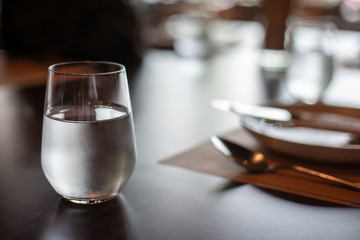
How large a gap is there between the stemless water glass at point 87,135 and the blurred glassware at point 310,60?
55cm

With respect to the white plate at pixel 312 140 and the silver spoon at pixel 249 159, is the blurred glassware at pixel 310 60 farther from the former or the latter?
the silver spoon at pixel 249 159

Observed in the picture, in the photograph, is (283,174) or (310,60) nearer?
(283,174)

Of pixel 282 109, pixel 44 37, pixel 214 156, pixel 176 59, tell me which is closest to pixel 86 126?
pixel 214 156

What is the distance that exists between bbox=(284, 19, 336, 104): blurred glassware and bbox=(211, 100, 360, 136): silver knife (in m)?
0.16

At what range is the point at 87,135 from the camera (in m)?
0.39

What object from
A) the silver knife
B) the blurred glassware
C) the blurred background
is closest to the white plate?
the silver knife

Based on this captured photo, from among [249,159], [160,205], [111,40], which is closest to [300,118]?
[249,159]

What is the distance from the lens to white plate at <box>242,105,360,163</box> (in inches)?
20.1

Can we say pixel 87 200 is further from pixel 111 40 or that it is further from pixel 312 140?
pixel 111 40

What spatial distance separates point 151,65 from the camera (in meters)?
1.30

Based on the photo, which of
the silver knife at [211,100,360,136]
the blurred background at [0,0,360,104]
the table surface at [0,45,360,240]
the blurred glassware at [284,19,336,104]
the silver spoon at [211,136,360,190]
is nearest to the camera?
the table surface at [0,45,360,240]

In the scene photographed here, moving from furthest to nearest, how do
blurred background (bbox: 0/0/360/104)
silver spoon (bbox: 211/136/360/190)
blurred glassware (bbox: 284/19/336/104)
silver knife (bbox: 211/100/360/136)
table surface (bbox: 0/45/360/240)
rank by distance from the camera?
blurred background (bbox: 0/0/360/104), blurred glassware (bbox: 284/19/336/104), silver knife (bbox: 211/100/360/136), silver spoon (bbox: 211/136/360/190), table surface (bbox: 0/45/360/240)

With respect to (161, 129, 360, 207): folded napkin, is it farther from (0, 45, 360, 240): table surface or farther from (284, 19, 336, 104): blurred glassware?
(284, 19, 336, 104): blurred glassware

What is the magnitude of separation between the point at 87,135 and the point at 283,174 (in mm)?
242
